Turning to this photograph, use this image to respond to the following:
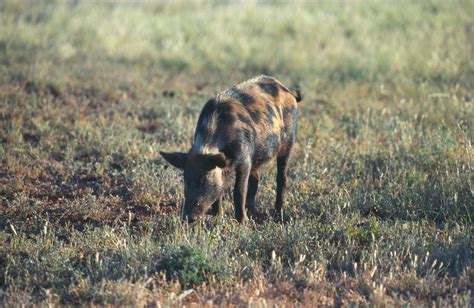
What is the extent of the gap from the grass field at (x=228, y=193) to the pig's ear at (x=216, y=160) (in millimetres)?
605

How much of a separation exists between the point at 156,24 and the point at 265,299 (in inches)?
552

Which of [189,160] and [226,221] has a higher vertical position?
[189,160]

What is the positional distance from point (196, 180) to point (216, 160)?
0.31m

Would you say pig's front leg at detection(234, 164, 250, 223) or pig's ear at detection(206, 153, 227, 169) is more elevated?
pig's ear at detection(206, 153, 227, 169)

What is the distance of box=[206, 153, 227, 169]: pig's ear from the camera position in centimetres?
643

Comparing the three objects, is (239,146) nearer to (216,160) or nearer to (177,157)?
(216,160)

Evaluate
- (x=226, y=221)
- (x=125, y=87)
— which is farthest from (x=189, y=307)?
(x=125, y=87)

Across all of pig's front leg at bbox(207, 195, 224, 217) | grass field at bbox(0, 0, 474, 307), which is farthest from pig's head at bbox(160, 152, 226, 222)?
pig's front leg at bbox(207, 195, 224, 217)

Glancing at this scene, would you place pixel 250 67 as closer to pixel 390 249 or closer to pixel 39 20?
pixel 39 20

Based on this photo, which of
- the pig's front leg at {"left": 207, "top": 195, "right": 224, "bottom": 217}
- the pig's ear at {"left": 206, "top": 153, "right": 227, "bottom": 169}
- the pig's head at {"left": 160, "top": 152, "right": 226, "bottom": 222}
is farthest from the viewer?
the pig's front leg at {"left": 207, "top": 195, "right": 224, "bottom": 217}

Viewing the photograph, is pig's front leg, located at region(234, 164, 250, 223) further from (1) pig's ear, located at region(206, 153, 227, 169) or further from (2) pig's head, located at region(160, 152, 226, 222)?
(1) pig's ear, located at region(206, 153, 227, 169)

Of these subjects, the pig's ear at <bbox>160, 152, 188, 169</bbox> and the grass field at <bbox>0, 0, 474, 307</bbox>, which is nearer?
the grass field at <bbox>0, 0, 474, 307</bbox>

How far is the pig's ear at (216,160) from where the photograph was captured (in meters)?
6.43

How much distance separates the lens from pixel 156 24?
1848cm
